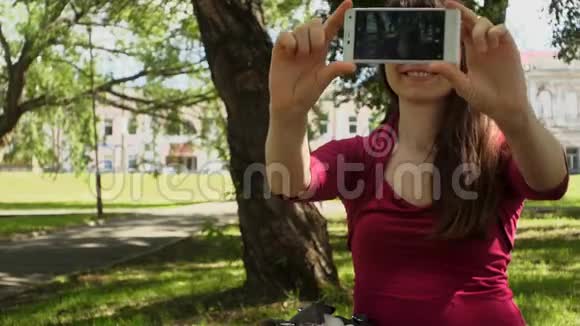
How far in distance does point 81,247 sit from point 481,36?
550 inches

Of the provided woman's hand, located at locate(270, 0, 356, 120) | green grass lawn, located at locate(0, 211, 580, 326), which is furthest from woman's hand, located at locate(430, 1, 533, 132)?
green grass lawn, located at locate(0, 211, 580, 326)

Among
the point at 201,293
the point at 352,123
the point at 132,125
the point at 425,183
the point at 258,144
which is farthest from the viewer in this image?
the point at 132,125

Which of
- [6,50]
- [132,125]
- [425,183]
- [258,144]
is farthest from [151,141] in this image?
[425,183]

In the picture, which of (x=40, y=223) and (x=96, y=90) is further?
(x=40, y=223)

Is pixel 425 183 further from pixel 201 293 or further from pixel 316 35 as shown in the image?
pixel 201 293

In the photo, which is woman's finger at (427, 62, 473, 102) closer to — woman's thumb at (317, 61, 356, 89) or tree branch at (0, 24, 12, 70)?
woman's thumb at (317, 61, 356, 89)

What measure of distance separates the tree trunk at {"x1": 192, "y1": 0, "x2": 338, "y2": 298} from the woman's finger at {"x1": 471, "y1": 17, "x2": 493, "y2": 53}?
5130mm

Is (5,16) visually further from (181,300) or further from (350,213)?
(350,213)

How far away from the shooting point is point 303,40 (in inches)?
70.2

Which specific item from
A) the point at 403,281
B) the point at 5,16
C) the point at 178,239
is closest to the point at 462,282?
the point at 403,281

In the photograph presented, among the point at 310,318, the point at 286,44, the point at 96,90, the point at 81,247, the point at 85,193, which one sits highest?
the point at 96,90

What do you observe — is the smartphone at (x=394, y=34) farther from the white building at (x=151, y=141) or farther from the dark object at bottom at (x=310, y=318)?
the white building at (x=151, y=141)

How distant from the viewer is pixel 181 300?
25.0ft

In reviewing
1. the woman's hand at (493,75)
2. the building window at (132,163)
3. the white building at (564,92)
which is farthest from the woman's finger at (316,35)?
the building window at (132,163)
